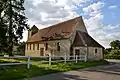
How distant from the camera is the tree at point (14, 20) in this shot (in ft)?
134

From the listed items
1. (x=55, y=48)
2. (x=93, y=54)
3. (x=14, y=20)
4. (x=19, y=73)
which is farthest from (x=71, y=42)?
(x=19, y=73)

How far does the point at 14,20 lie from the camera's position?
4234 cm

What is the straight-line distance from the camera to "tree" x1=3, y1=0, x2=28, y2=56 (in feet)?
134

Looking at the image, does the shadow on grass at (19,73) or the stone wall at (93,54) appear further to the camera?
the stone wall at (93,54)

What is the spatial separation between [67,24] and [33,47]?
1221 centimetres

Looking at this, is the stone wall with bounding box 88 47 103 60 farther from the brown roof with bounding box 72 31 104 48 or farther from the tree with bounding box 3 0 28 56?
the tree with bounding box 3 0 28 56

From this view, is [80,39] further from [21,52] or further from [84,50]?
[21,52]

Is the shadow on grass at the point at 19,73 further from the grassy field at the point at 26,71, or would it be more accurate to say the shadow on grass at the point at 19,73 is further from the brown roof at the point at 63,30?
the brown roof at the point at 63,30

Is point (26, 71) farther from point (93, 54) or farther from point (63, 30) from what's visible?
point (63, 30)

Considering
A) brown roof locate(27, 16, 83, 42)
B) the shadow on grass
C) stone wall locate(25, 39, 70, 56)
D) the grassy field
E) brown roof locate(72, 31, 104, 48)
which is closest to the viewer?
the shadow on grass

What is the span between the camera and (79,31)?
1503 inches

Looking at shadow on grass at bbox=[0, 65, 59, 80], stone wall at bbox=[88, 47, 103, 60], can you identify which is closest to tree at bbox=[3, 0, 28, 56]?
stone wall at bbox=[88, 47, 103, 60]

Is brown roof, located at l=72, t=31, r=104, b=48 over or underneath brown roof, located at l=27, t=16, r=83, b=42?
underneath

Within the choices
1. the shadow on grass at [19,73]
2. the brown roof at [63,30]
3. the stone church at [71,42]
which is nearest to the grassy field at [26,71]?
the shadow on grass at [19,73]
